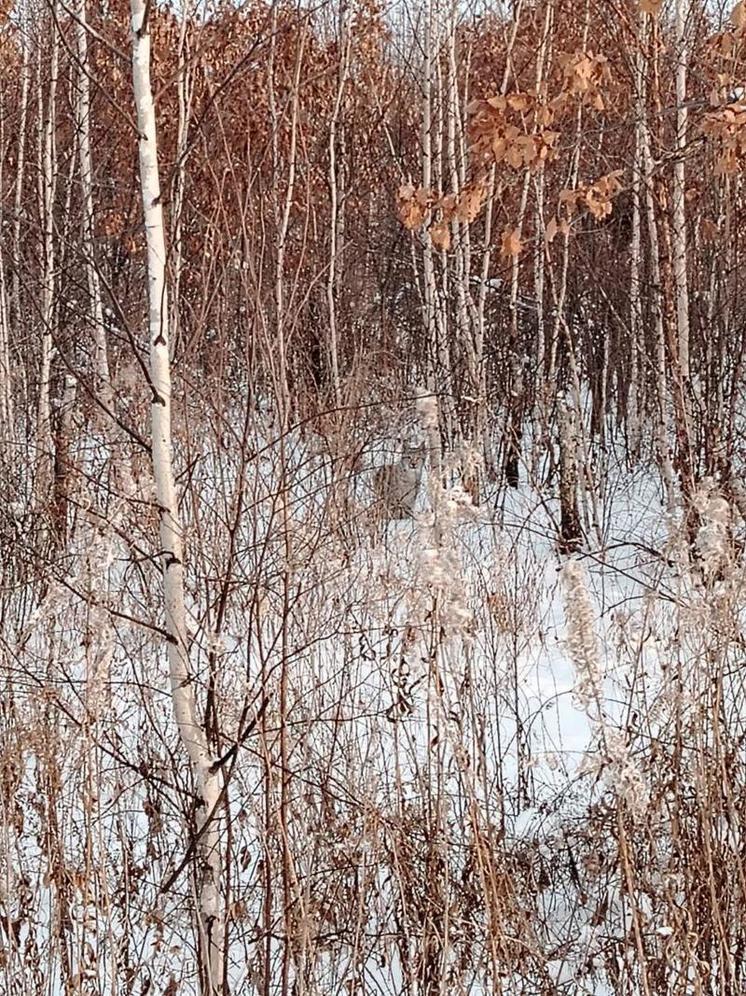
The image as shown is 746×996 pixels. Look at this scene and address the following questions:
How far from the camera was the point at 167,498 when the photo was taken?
2.59 meters

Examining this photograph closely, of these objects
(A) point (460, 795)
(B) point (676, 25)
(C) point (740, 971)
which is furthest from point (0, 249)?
(B) point (676, 25)

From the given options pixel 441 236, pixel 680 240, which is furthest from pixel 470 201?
pixel 680 240

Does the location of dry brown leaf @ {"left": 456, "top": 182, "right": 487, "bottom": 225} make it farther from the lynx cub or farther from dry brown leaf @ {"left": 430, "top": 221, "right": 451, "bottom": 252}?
the lynx cub

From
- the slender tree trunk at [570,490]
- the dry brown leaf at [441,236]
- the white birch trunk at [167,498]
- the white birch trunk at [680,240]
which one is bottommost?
the white birch trunk at [167,498]

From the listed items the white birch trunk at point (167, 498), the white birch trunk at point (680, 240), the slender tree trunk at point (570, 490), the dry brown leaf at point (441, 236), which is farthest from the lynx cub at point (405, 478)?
the white birch trunk at point (167, 498)

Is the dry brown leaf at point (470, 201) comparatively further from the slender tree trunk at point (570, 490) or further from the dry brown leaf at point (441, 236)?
the slender tree trunk at point (570, 490)

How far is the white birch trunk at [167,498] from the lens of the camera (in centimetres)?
254

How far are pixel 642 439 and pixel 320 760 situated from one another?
8.15 meters

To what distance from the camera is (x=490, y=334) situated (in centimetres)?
1164

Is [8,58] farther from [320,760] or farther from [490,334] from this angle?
[320,760]

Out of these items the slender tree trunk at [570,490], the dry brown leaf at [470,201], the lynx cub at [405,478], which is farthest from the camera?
the lynx cub at [405,478]

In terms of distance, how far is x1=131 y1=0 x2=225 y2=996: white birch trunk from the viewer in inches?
100

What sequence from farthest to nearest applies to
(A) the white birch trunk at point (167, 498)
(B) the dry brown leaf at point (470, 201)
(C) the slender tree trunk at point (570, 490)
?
1. (C) the slender tree trunk at point (570, 490)
2. (B) the dry brown leaf at point (470, 201)
3. (A) the white birch trunk at point (167, 498)

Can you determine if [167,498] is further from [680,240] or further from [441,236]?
[680,240]
